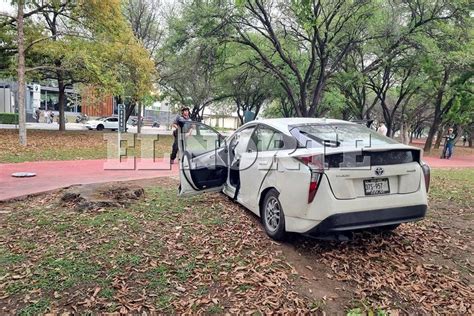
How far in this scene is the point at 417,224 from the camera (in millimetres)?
5129

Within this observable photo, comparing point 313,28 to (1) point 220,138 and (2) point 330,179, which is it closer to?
(1) point 220,138

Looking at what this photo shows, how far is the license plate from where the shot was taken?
365 centimetres

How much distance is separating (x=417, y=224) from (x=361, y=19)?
12.3 metres

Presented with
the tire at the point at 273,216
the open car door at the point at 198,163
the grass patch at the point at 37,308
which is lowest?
the grass patch at the point at 37,308

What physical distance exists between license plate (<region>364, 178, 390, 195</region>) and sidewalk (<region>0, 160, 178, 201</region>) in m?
6.07

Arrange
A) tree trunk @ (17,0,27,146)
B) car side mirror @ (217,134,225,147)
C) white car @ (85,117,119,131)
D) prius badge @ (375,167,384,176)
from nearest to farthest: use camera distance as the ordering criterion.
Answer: prius badge @ (375,167,384,176) < car side mirror @ (217,134,225,147) < tree trunk @ (17,0,27,146) < white car @ (85,117,119,131)

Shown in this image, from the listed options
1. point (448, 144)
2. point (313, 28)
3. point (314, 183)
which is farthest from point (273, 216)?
point (448, 144)

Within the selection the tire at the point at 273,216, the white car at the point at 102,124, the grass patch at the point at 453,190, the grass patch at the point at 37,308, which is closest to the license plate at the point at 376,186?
the tire at the point at 273,216

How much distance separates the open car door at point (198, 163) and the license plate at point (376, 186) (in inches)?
97.6

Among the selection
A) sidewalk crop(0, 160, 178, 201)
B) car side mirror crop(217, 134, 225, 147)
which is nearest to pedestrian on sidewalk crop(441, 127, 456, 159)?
sidewalk crop(0, 160, 178, 201)

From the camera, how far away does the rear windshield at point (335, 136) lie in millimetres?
3920

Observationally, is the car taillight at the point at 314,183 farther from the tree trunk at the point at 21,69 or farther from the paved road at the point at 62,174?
the tree trunk at the point at 21,69

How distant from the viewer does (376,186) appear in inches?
145

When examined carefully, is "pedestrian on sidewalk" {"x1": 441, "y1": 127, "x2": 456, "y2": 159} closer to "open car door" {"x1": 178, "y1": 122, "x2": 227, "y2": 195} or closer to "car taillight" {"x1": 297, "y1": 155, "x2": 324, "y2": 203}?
"open car door" {"x1": 178, "y1": 122, "x2": 227, "y2": 195}
